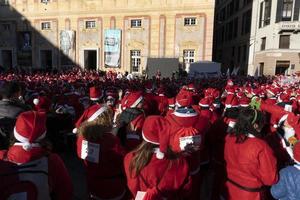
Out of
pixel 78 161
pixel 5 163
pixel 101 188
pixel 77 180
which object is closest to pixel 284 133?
pixel 101 188

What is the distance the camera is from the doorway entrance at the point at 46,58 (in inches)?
1562

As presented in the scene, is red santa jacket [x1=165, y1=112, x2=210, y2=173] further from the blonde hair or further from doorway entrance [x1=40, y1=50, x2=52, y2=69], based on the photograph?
doorway entrance [x1=40, y1=50, x2=52, y2=69]

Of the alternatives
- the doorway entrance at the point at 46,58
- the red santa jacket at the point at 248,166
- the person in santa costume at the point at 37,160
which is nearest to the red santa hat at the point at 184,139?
the red santa jacket at the point at 248,166

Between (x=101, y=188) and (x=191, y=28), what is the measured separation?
3196 centimetres

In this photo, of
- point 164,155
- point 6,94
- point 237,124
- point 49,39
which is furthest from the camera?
point 49,39

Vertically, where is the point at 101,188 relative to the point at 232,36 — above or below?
below

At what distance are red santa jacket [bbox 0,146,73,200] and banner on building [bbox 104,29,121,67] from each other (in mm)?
34065

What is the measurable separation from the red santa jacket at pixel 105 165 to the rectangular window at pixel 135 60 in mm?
32678

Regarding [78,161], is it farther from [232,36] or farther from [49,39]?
[232,36]

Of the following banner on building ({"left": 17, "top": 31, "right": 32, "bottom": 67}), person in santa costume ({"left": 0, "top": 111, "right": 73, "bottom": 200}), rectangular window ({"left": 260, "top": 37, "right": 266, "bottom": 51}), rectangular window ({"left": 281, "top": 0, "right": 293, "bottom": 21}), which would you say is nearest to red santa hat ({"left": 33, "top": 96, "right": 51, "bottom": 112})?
person in santa costume ({"left": 0, "top": 111, "right": 73, "bottom": 200})

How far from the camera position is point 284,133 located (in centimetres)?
415

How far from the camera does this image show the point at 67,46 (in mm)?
37844

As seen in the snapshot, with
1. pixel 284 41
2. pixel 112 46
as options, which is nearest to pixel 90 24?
pixel 112 46

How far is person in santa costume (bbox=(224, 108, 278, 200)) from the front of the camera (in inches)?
119
